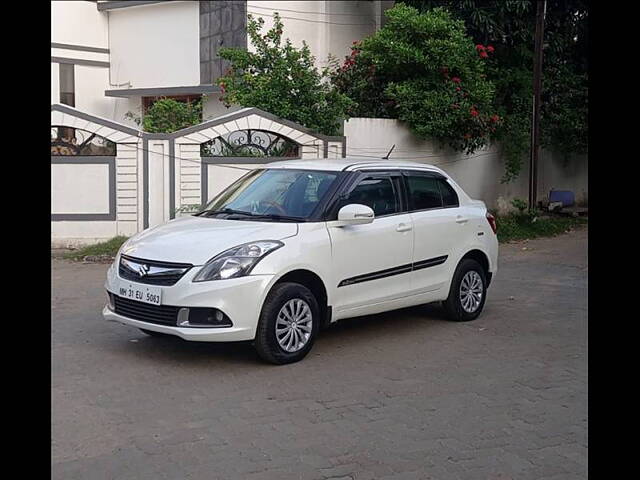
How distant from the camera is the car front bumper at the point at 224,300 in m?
6.45

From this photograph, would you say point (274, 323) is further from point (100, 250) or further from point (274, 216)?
point (100, 250)

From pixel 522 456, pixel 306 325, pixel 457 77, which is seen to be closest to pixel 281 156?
pixel 457 77

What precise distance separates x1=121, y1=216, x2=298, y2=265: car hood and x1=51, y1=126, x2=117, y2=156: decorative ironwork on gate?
6160 mm

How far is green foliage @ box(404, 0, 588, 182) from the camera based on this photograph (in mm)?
17141

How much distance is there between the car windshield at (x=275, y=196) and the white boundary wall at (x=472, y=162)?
691cm

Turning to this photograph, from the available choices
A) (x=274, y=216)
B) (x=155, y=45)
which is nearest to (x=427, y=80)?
(x=274, y=216)

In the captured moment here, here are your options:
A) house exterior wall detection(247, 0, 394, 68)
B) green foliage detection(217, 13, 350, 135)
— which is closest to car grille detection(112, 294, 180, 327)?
green foliage detection(217, 13, 350, 135)

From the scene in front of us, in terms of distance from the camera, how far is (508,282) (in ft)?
37.3

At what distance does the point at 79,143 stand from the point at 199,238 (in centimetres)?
697

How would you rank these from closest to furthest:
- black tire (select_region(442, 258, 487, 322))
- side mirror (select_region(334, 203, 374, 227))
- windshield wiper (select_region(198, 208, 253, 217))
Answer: side mirror (select_region(334, 203, 374, 227)) → windshield wiper (select_region(198, 208, 253, 217)) → black tire (select_region(442, 258, 487, 322))

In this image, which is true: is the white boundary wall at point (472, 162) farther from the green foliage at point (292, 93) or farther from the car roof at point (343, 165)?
the car roof at point (343, 165)

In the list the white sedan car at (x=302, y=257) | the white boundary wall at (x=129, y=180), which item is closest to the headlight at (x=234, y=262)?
the white sedan car at (x=302, y=257)

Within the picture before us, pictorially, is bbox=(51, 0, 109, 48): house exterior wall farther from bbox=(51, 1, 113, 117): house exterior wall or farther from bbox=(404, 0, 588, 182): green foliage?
bbox=(404, 0, 588, 182): green foliage

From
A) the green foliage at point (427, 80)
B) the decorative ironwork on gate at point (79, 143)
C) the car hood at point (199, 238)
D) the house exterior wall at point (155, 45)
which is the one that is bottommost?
the car hood at point (199, 238)
